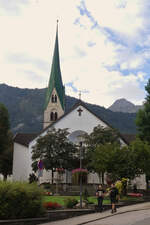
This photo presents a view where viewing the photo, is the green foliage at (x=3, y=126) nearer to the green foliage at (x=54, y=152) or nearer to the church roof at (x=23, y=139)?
the church roof at (x=23, y=139)

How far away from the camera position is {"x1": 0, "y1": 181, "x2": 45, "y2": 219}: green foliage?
40.1ft

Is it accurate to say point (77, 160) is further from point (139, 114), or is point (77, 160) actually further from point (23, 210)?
point (23, 210)

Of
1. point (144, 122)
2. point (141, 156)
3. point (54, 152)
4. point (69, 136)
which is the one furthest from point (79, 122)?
point (141, 156)

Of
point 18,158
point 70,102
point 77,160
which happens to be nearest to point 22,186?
point 77,160

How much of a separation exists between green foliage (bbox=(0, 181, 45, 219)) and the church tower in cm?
5520

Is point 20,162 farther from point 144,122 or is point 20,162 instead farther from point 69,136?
point 144,122

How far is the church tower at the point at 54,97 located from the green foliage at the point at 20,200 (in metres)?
55.2

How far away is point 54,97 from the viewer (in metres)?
71.7

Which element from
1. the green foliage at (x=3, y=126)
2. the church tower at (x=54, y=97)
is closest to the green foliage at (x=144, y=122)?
the green foliage at (x=3, y=126)

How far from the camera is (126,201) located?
2266cm

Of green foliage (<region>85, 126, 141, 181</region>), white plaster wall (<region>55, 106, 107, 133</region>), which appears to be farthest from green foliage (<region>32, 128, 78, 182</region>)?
green foliage (<region>85, 126, 141, 181</region>)

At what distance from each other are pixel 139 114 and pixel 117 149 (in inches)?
515

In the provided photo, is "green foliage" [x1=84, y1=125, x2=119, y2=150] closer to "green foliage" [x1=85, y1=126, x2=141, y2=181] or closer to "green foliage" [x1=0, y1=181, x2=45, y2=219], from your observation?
"green foliage" [x1=85, y1=126, x2=141, y2=181]

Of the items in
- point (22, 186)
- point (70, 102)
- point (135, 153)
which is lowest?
point (22, 186)
